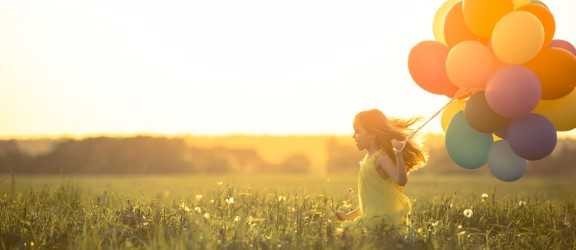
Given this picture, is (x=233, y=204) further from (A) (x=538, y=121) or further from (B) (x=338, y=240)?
(A) (x=538, y=121)

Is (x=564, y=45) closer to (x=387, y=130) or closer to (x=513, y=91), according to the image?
(x=513, y=91)

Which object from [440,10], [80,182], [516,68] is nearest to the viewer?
[516,68]

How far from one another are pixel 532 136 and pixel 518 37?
897 mm

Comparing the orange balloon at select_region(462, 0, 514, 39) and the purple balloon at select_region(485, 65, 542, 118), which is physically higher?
the orange balloon at select_region(462, 0, 514, 39)

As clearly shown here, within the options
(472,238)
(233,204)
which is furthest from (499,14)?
(233,204)

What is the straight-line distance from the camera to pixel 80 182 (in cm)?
957

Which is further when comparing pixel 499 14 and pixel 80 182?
pixel 80 182

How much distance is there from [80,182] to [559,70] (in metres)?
5.15

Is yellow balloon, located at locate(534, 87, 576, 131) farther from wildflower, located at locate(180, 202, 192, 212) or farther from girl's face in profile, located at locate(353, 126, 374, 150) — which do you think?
wildflower, located at locate(180, 202, 192, 212)

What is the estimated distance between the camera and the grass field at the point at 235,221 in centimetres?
682

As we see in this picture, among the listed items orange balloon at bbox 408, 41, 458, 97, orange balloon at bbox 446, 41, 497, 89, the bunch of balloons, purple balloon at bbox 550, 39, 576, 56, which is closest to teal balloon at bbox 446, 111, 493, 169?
the bunch of balloons

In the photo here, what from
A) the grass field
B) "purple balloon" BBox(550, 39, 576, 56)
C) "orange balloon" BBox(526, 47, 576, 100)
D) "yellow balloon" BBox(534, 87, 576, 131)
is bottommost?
the grass field

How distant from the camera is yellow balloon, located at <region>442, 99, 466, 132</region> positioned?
8.41m

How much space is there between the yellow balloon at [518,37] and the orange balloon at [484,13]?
119 millimetres
